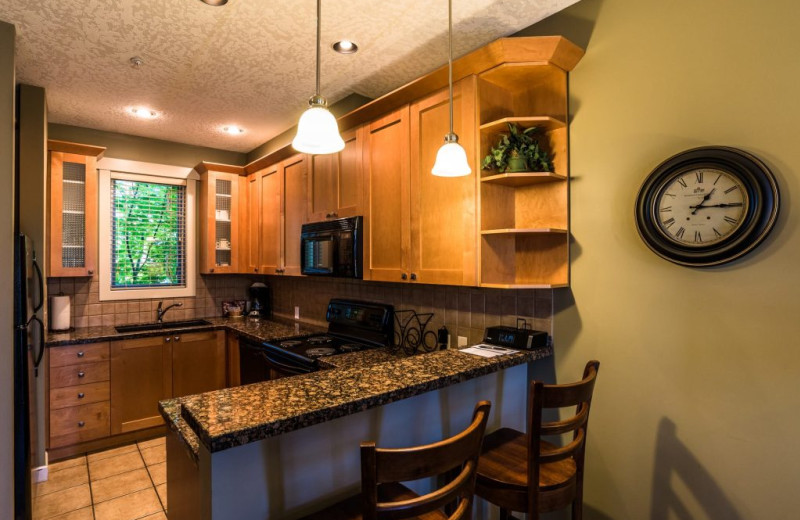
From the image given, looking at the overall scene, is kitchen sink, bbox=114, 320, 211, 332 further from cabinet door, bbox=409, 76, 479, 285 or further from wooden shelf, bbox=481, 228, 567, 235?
wooden shelf, bbox=481, 228, 567, 235

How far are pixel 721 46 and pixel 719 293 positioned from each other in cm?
93

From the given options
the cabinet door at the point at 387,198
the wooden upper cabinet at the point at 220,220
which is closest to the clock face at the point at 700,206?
the cabinet door at the point at 387,198

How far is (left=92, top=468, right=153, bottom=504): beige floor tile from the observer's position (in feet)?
9.14

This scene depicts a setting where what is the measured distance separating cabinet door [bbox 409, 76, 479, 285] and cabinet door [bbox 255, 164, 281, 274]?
182cm

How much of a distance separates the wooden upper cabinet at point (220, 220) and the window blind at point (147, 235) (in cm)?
25

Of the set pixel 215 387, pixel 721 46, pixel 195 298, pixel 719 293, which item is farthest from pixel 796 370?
pixel 195 298

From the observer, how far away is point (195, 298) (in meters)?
4.48

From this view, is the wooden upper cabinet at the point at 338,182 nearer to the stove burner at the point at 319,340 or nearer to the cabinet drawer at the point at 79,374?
the stove burner at the point at 319,340

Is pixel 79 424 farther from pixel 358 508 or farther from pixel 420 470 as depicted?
pixel 420 470

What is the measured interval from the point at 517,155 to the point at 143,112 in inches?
123

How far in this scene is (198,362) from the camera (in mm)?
3861

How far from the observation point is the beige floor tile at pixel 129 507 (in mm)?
2561

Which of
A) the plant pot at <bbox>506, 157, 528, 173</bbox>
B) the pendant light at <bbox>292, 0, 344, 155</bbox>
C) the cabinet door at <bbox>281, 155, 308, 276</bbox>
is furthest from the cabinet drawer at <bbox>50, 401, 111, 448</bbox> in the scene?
the plant pot at <bbox>506, 157, 528, 173</bbox>

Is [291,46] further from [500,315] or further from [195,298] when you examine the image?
[195,298]
